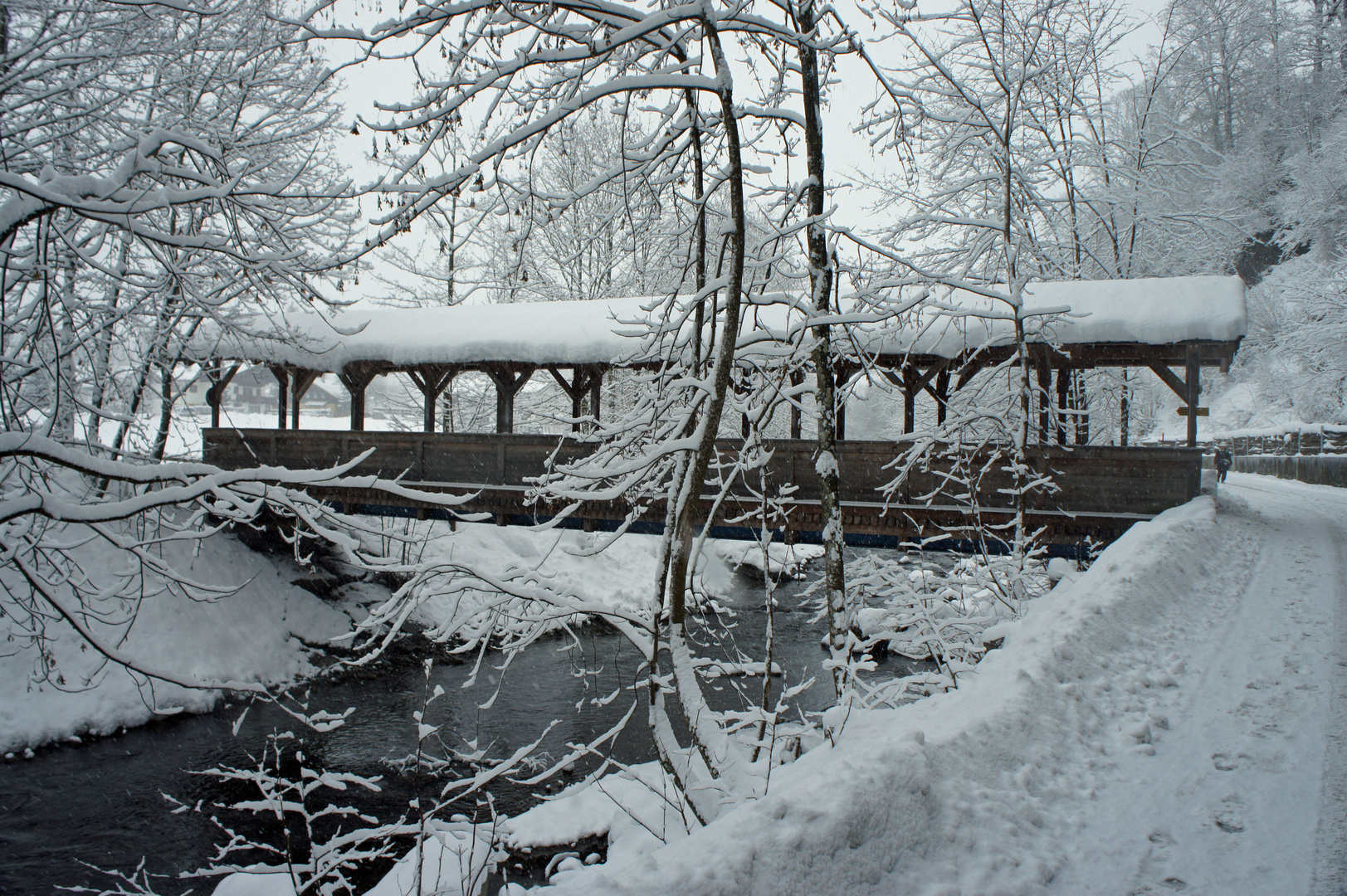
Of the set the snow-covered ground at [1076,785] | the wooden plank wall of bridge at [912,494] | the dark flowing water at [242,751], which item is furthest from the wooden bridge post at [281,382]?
the snow-covered ground at [1076,785]

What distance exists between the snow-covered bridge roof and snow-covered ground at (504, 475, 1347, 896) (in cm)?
422

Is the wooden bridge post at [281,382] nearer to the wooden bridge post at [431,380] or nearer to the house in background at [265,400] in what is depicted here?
the wooden bridge post at [431,380]

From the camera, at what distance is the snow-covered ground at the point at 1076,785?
6.33 ft

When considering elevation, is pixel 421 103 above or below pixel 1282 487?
above

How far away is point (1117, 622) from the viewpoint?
3936mm

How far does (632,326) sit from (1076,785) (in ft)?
30.9

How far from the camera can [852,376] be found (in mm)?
7246

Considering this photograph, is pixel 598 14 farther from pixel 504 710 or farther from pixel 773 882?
pixel 504 710

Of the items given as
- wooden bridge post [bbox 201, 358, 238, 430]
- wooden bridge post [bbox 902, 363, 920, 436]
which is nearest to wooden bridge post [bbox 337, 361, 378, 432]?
wooden bridge post [bbox 201, 358, 238, 430]

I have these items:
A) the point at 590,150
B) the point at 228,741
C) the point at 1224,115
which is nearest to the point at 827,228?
the point at 228,741

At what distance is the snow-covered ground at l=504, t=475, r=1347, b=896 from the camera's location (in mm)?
1930

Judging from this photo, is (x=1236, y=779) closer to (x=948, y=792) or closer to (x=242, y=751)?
(x=948, y=792)

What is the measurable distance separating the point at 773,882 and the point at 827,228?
363cm

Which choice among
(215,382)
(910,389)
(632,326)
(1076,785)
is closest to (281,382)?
(215,382)
